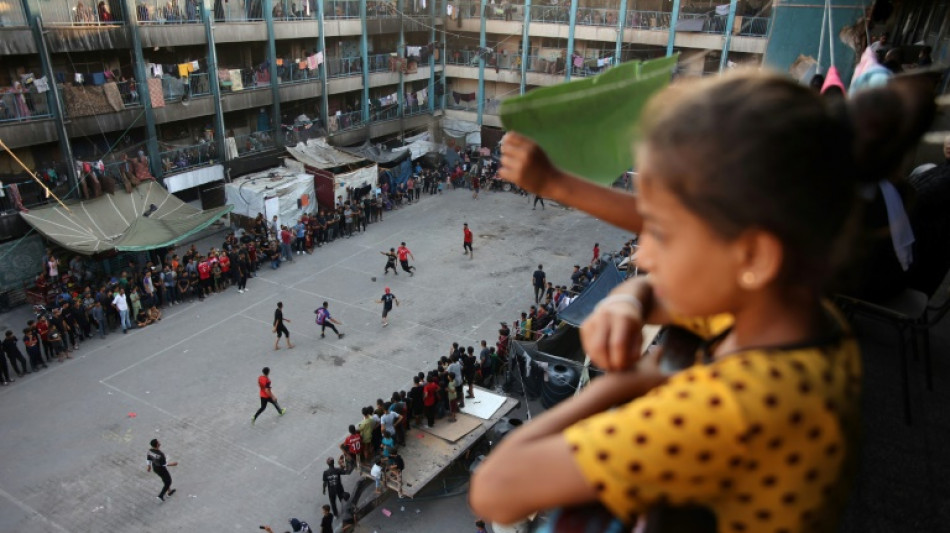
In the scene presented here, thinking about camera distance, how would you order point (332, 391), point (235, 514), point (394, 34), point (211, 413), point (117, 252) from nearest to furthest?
point (235, 514)
point (211, 413)
point (332, 391)
point (117, 252)
point (394, 34)

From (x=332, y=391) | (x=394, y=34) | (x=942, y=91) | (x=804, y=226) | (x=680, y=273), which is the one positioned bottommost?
(x=332, y=391)

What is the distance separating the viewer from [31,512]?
1162 centimetres

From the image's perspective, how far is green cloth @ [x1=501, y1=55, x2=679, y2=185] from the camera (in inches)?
89.8

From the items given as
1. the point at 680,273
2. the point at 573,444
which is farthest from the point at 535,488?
the point at 680,273

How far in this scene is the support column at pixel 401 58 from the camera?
34719 mm

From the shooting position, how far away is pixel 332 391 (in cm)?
1570

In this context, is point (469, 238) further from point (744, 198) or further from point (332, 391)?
point (744, 198)

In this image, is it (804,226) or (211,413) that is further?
(211,413)

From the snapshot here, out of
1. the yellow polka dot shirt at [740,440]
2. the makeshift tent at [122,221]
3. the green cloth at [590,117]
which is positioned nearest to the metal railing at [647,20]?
the makeshift tent at [122,221]

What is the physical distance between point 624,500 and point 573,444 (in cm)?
14

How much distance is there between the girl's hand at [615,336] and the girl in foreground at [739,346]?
0.25 m

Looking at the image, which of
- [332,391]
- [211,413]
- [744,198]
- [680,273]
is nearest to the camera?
[744,198]

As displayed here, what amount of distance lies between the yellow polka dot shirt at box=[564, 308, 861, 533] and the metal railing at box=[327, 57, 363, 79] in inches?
1275

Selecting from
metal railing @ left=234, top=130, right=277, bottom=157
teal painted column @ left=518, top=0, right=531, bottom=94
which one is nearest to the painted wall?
metal railing @ left=234, top=130, right=277, bottom=157
